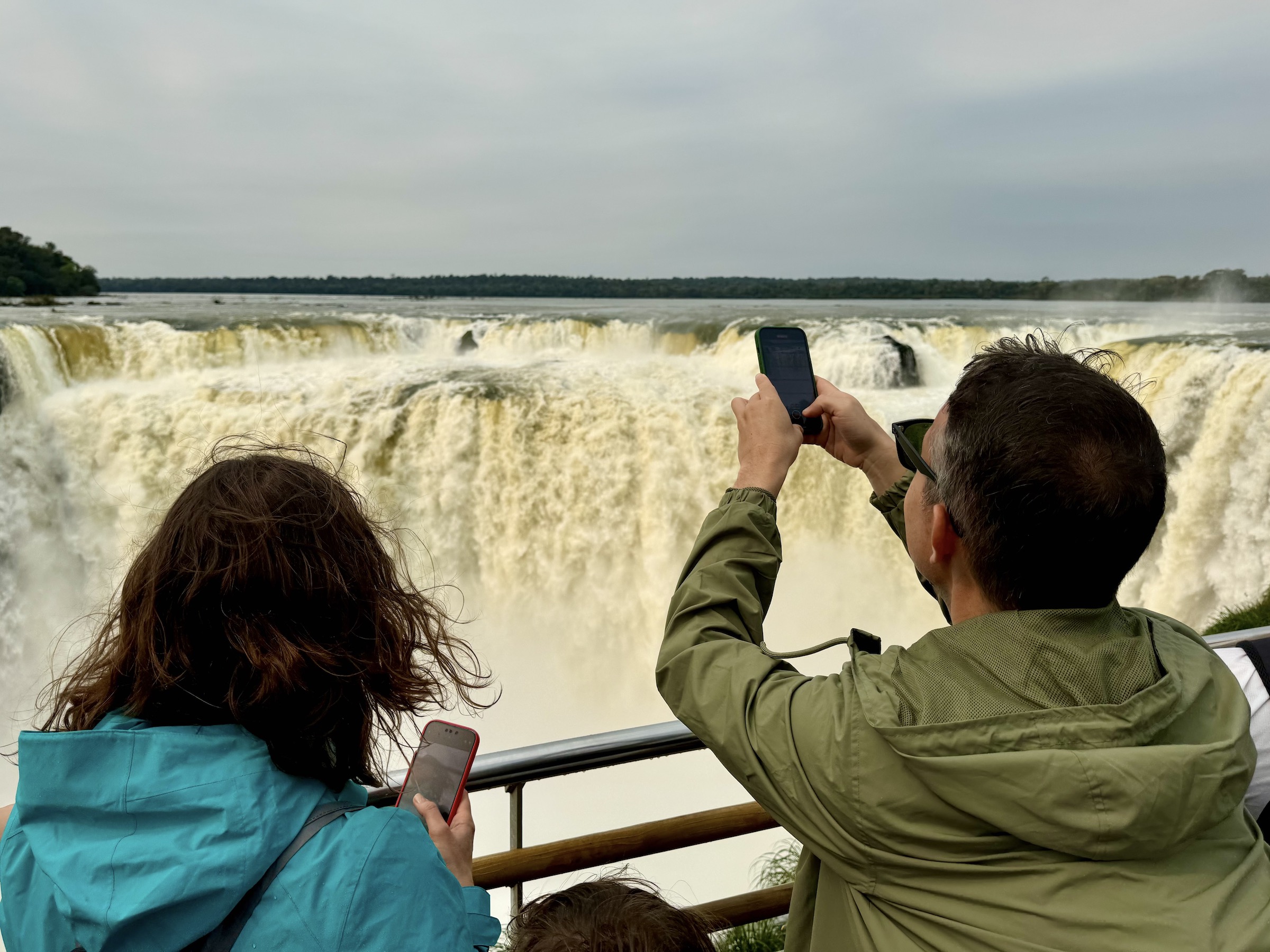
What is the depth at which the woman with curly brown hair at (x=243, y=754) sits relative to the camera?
0.81m

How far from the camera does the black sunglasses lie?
3.11ft

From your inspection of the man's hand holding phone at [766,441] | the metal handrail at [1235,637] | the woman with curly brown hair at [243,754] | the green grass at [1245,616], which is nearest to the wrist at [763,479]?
the man's hand holding phone at [766,441]

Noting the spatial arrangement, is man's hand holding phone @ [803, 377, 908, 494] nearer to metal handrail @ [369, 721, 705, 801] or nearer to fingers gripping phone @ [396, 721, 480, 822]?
metal handrail @ [369, 721, 705, 801]

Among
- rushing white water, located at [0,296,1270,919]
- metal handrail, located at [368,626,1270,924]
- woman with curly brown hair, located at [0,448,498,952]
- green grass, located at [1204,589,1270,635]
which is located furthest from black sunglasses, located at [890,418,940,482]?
rushing white water, located at [0,296,1270,919]

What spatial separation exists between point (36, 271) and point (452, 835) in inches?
1085

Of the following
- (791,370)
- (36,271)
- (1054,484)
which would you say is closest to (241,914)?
(1054,484)

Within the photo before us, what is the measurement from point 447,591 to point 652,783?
2.81 m

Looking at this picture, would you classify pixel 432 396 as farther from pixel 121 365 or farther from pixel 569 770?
pixel 569 770

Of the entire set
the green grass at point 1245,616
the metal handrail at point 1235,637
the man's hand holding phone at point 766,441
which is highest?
the man's hand holding phone at point 766,441

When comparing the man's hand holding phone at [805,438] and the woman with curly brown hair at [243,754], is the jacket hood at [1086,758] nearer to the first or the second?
the man's hand holding phone at [805,438]

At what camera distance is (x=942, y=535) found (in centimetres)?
91

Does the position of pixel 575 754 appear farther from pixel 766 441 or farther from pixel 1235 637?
pixel 1235 637

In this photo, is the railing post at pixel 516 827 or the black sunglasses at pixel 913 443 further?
the railing post at pixel 516 827

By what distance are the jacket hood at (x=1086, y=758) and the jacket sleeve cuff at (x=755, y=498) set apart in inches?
11.1
